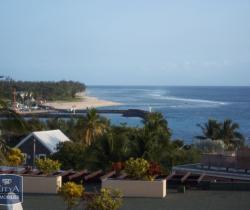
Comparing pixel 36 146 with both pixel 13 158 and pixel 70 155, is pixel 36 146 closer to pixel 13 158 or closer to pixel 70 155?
pixel 70 155

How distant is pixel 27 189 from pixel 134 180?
3174mm

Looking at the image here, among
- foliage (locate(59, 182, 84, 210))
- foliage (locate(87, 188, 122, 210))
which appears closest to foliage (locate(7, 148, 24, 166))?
foliage (locate(59, 182, 84, 210))

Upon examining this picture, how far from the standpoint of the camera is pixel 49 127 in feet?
241

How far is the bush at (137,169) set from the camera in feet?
51.6

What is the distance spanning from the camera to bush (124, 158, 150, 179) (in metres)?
15.7

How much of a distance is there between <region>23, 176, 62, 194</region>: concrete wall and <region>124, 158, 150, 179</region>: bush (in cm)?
213

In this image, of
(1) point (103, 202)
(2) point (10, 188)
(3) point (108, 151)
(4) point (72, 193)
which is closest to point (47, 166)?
(2) point (10, 188)

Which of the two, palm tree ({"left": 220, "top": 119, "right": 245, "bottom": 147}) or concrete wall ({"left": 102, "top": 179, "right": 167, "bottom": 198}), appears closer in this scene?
concrete wall ({"left": 102, "top": 179, "right": 167, "bottom": 198})

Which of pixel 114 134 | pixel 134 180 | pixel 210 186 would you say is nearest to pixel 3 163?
pixel 134 180

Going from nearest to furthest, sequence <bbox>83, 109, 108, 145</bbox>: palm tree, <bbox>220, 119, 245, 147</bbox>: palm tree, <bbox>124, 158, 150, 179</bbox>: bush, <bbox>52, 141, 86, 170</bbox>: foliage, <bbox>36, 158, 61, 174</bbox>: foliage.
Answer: <bbox>124, 158, 150, 179</bbox>: bush → <bbox>36, 158, 61, 174</bbox>: foliage → <bbox>52, 141, 86, 170</bbox>: foliage → <bbox>83, 109, 108, 145</bbox>: palm tree → <bbox>220, 119, 245, 147</bbox>: palm tree

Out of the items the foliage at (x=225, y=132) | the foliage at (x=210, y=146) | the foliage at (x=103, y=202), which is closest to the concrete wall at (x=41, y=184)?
the foliage at (x=103, y=202)

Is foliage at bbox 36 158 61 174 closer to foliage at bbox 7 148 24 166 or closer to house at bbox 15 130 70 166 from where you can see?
foliage at bbox 7 148 24 166

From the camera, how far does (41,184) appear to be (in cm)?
1669

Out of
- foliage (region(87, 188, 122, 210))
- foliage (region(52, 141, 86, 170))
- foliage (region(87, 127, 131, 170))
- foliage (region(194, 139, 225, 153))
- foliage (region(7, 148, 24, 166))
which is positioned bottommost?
foliage (region(194, 139, 225, 153))
